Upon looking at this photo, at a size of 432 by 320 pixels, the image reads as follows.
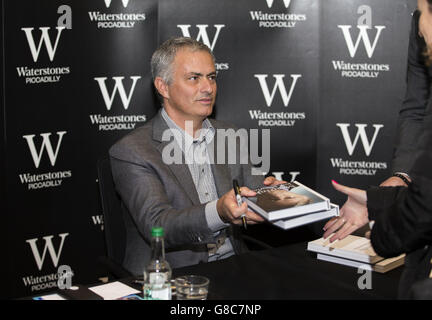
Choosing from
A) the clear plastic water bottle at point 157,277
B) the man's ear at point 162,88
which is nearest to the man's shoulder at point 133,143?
the man's ear at point 162,88

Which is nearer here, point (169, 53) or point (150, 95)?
point (169, 53)

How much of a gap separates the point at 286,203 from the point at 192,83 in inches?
46.4

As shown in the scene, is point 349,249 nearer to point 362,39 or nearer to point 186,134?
point 186,134

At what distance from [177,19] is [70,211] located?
1807 millimetres

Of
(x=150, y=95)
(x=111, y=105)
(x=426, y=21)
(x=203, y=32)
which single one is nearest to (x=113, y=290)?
(x=426, y=21)

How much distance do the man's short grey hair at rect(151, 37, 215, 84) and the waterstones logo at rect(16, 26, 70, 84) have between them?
Answer: 4.69 feet

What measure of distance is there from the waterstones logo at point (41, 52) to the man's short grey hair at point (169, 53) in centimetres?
143

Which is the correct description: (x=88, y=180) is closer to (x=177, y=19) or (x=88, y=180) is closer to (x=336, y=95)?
(x=177, y=19)

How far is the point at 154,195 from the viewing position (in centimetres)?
260

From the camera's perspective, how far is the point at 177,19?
14.6 ft

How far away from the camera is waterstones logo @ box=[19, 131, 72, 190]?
4.05 meters

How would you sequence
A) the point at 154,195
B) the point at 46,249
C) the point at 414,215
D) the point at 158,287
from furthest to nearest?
the point at 46,249 < the point at 154,195 < the point at 158,287 < the point at 414,215

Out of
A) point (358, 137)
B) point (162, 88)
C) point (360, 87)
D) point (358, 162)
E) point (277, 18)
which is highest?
point (277, 18)

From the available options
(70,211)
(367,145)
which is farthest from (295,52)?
(70,211)
